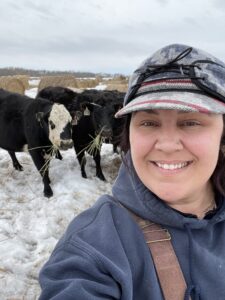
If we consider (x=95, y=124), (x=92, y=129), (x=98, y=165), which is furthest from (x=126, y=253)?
(x=92, y=129)

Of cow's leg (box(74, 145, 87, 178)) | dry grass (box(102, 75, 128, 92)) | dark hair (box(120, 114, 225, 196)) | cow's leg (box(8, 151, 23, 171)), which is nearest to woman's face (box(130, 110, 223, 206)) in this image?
dark hair (box(120, 114, 225, 196))

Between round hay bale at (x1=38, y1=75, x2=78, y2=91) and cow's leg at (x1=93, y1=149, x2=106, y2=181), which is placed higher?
round hay bale at (x1=38, y1=75, x2=78, y2=91)

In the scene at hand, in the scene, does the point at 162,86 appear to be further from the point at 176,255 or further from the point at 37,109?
the point at 37,109

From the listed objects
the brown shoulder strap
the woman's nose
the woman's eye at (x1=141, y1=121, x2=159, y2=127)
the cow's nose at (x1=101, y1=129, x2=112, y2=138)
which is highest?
the woman's eye at (x1=141, y1=121, x2=159, y2=127)

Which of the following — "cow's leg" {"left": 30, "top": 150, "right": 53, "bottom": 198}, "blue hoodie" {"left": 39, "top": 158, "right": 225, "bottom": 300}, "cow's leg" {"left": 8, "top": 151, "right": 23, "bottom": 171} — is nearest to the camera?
"blue hoodie" {"left": 39, "top": 158, "right": 225, "bottom": 300}

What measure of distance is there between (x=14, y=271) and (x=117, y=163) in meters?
4.74

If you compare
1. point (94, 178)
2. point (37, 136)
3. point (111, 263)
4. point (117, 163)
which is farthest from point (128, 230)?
point (117, 163)

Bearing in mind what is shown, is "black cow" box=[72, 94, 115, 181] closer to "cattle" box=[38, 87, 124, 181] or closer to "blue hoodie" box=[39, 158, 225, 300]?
"cattle" box=[38, 87, 124, 181]

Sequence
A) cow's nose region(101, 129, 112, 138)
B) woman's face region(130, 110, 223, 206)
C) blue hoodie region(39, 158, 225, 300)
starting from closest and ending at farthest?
blue hoodie region(39, 158, 225, 300) < woman's face region(130, 110, 223, 206) < cow's nose region(101, 129, 112, 138)

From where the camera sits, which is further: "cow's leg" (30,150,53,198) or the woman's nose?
"cow's leg" (30,150,53,198)

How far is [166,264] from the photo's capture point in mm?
1524

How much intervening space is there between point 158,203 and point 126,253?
258 mm

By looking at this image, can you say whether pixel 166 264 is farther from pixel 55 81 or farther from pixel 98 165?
pixel 55 81

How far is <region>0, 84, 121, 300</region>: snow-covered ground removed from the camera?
3914 millimetres
